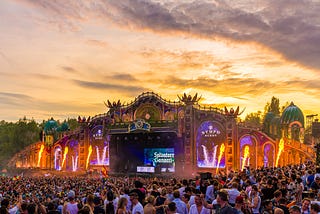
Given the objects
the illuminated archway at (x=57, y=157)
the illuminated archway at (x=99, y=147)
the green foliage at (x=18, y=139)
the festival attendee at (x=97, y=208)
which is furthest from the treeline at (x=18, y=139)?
the festival attendee at (x=97, y=208)

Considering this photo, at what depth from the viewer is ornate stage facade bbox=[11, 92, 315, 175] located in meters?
44.4

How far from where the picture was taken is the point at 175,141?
48.6 meters

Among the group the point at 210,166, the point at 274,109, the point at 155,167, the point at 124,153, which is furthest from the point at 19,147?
the point at 274,109

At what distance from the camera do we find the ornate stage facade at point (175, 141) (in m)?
44.4

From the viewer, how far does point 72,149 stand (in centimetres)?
5928

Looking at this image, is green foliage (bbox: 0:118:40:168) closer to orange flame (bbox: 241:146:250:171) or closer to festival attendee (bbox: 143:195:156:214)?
orange flame (bbox: 241:146:250:171)

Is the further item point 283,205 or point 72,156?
point 72,156

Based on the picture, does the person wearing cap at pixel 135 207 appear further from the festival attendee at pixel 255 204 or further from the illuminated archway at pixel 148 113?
the illuminated archway at pixel 148 113

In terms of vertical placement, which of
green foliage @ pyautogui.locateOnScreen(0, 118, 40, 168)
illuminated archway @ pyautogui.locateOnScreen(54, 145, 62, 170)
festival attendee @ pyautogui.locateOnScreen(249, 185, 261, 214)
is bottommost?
festival attendee @ pyautogui.locateOnScreen(249, 185, 261, 214)

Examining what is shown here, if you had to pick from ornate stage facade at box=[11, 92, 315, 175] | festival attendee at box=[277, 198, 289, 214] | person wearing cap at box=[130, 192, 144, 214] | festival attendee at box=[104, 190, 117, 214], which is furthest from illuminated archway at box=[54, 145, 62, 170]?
festival attendee at box=[277, 198, 289, 214]

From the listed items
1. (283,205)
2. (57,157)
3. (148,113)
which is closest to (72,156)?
(57,157)

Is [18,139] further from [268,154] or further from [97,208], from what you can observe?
[97,208]

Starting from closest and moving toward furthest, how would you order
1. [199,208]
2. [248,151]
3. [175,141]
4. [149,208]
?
[149,208], [199,208], [248,151], [175,141]

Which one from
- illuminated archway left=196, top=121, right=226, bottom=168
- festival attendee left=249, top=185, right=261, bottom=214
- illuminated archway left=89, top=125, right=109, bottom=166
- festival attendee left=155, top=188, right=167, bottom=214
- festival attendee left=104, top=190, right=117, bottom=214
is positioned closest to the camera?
festival attendee left=104, top=190, right=117, bottom=214
